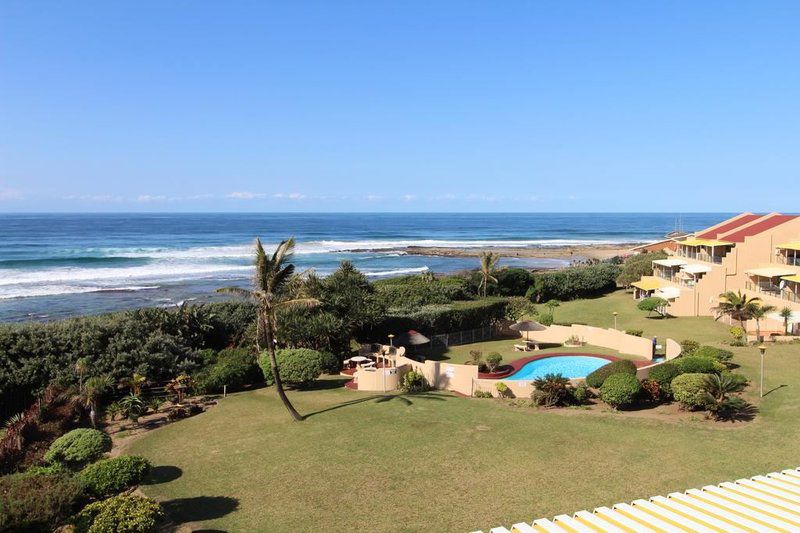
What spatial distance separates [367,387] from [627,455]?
10809mm

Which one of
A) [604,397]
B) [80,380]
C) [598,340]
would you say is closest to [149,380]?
[80,380]

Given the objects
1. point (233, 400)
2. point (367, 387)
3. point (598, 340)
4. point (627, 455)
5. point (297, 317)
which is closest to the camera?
point (627, 455)

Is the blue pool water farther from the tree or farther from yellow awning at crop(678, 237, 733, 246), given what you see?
yellow awning at crop(678, 237, 733, 246)

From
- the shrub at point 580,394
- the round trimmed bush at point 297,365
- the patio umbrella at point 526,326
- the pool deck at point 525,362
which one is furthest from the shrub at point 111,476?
the patio umbrella at point 526,326

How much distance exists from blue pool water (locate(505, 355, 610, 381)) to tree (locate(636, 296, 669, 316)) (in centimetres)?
952

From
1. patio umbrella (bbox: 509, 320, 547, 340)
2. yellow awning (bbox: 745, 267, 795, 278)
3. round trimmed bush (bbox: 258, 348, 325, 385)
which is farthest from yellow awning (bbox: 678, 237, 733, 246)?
round trimmed bush (bbox: 258, 348, 325, 385)

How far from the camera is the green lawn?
11602mm

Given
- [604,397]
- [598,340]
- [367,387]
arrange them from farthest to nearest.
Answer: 1. [598,340]
2. [367,387]
3. [604,397]

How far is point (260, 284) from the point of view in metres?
16.8

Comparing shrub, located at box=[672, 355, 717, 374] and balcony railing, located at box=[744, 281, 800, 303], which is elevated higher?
balcony railing, located at box=[744, 281, 800, 303]

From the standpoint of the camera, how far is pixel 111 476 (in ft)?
38.2

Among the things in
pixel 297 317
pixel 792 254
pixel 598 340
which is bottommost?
pixel 598 340

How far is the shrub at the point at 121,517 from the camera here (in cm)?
895

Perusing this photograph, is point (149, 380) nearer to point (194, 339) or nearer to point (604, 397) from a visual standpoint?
point (194, 339)
